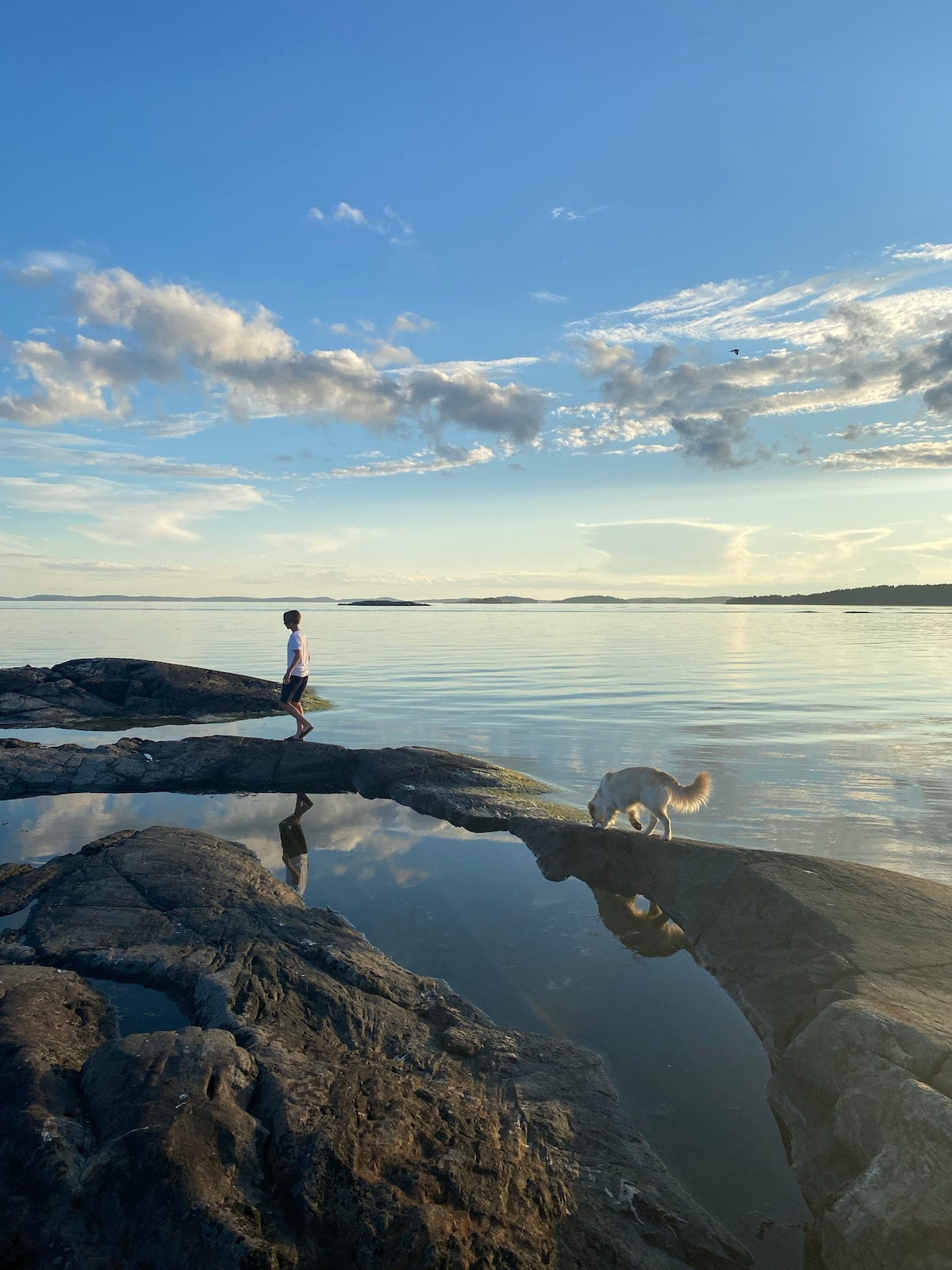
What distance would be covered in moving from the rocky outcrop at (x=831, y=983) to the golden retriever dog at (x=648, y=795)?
1.37 feet

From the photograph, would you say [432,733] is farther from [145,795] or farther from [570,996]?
[570,996]

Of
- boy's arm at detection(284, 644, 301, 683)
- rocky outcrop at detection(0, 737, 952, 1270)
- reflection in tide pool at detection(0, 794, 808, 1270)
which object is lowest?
reflection in tide pool at detection(0, 794, 808, 1270)

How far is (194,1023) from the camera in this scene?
5656mm

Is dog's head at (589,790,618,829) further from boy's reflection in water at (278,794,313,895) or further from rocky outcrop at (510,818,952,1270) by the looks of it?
boy's reflection in water at (278,794,313,895)

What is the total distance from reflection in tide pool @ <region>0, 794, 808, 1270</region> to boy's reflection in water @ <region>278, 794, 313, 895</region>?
0.14 ft

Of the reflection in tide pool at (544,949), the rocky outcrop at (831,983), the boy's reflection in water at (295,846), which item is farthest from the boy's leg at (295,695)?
the rocky outcrop at (831,983)

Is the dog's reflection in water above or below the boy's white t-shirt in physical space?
below

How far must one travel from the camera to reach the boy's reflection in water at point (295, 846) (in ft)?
32.0

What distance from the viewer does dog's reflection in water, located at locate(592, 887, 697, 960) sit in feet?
25.7

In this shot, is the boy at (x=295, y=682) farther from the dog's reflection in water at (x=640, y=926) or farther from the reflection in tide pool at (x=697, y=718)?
the dog's reflection in water at (x=640, y=926)

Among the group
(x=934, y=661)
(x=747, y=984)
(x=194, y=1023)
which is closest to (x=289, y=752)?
(x=194, y=1023)

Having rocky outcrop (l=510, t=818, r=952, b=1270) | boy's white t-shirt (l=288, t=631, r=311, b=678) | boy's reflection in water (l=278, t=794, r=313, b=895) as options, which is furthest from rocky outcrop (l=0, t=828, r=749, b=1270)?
boy's white t-shirt (l=288, t=631, r=311, b=678)

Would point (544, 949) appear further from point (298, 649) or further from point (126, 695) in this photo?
point (126, 695)

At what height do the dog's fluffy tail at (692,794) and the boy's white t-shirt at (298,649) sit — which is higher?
the boy's white t-shirt at (298,649)
